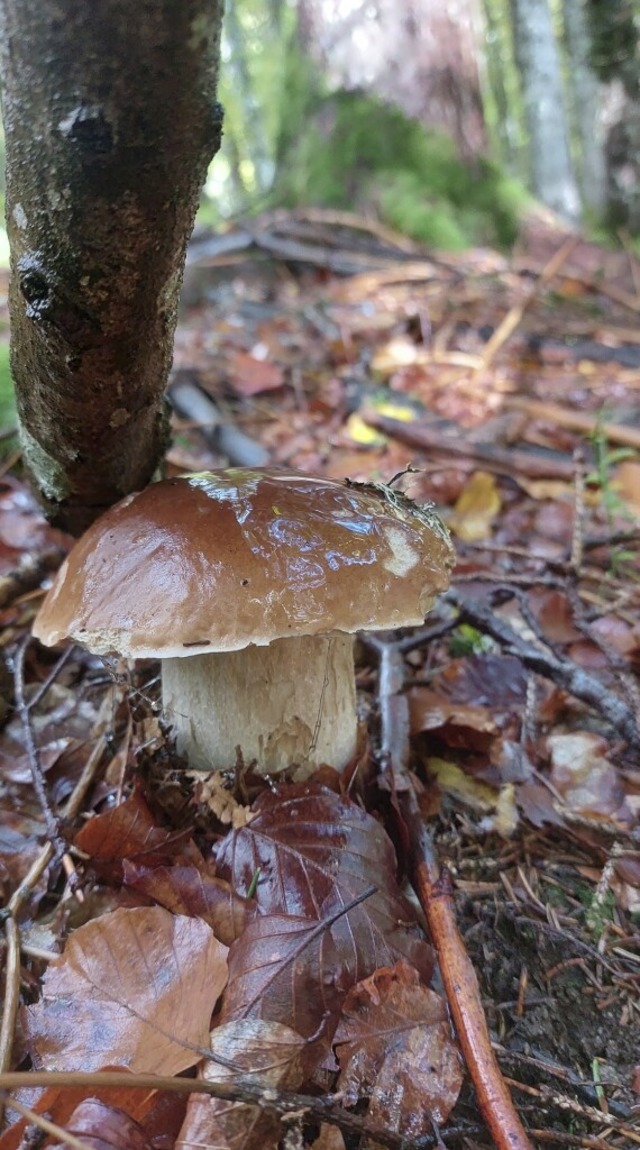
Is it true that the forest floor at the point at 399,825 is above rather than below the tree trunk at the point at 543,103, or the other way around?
below

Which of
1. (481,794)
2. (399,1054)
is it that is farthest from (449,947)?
(481,794)

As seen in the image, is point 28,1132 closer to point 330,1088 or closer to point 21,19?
point 330,1088

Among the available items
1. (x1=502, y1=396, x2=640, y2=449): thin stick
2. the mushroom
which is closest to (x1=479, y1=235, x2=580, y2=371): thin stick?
(x1=502, y1=396, x2=640, y2=449): thin stick

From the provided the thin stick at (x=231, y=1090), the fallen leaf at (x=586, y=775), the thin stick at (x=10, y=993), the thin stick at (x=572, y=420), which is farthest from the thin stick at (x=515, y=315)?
the thin stick at (x=231, y=1090)

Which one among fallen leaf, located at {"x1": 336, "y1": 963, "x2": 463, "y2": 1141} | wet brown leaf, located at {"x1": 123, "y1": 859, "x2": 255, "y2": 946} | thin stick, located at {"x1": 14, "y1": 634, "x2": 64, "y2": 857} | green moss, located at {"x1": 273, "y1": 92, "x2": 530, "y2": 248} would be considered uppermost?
green moss, located at {"x1": 273, "y1": 92, "x2": 530, "y2": 248}

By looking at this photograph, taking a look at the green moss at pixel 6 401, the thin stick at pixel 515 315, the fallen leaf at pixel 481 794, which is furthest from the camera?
the thin stick at pixel 515 315

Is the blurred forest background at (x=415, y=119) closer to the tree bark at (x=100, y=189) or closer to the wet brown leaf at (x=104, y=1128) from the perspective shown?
the tree bark at (x=100, y=189)

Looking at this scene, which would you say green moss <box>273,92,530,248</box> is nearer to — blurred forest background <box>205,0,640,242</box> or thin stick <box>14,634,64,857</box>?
blurred forest background <box>205,0,640,242</box>
